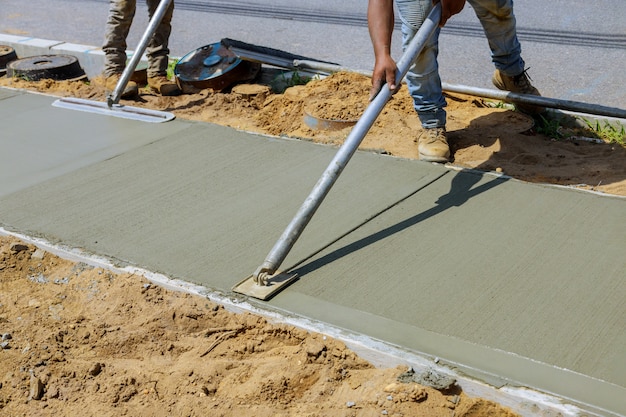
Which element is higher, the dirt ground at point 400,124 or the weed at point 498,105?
the weed at point 498,105

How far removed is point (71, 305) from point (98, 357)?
392 mm

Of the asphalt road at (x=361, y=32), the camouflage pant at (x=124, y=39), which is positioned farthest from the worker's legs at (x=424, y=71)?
the camouflage pant at (x=124, y=39)

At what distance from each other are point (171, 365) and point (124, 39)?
4006mm

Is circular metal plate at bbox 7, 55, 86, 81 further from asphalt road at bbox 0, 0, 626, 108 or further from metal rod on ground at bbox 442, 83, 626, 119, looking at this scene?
metal rod on ground at bbox 442, 83, 626, 119

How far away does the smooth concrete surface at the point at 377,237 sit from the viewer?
2.54 m

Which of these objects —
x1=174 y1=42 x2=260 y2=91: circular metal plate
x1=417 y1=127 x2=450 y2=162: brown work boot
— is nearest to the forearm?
x1=417 y1=127 x2=450 y2=162: brown work boot

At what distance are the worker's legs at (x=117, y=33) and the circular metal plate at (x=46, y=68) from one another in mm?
458

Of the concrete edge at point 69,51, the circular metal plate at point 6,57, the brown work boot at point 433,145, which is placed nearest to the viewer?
the brown work boot at point 433,145

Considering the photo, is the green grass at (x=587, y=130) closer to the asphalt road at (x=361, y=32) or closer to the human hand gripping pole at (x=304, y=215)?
the asphalt road at (x=361, y=32)

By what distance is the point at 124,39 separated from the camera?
237 inches

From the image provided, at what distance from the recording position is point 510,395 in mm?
2262

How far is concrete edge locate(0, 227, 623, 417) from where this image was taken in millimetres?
2217

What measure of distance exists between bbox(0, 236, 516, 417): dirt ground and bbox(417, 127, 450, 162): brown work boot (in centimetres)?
168

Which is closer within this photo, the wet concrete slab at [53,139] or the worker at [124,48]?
the wet concrete slab at [53,139]
